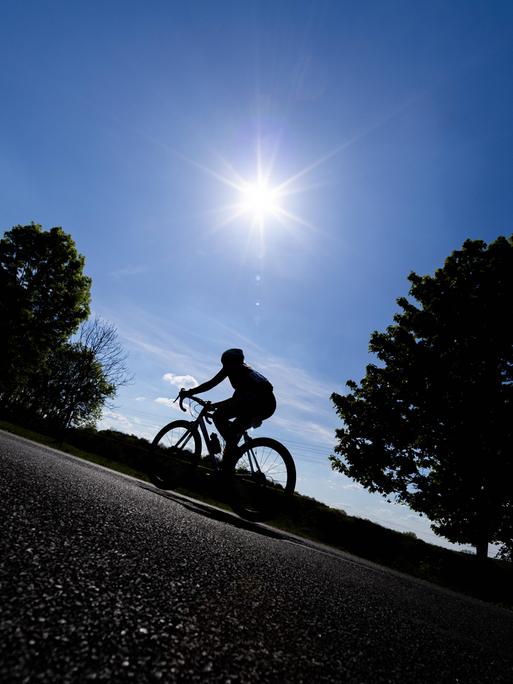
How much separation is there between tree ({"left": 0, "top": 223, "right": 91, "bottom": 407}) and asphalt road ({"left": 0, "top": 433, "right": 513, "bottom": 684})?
77.9ft

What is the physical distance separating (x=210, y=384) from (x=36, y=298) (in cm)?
2268

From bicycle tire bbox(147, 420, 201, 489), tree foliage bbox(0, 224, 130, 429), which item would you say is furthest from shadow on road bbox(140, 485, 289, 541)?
tree foliage bbox(0, 224, 130, 429)

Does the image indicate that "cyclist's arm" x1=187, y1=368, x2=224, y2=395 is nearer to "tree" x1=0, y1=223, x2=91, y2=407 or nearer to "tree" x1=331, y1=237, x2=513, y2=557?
"tree" x1=331, y1=237, x2=513, y2=557

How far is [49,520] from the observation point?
1.92 meters

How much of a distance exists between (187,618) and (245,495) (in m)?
4.25

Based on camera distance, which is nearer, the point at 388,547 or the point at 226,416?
the point at 226,416

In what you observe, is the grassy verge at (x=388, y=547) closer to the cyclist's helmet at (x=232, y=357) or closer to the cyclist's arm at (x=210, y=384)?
the cyclist's arm at (x=210, y=384)

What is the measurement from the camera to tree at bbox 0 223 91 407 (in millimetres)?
22922

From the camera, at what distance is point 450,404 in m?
13.5

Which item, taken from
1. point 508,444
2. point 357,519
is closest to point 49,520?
point 508,444

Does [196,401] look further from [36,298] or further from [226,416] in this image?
[36,298]

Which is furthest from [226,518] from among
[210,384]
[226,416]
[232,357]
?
[232,357]

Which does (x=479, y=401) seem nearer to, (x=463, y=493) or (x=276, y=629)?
(x=463, y=493)

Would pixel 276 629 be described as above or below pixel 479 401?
below
